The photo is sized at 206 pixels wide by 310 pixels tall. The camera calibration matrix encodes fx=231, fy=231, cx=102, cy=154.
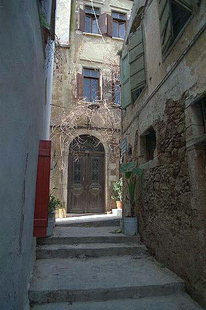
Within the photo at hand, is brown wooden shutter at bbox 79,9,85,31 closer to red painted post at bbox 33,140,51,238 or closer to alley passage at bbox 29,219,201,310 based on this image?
red painted post at bbox 33,140,51,238

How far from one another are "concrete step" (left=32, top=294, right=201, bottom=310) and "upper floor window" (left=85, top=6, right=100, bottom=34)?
36.2 ft

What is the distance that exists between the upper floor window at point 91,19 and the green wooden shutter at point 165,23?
737cm

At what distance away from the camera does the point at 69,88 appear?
10094mm

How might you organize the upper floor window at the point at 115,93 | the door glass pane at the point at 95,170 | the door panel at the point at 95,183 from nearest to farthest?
1. the door panel at the point at 95,183
2. the door glass pane at the point at 95,170
3. the upper floor window at the point at 115,93

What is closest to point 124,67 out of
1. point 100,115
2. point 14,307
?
point 100,115

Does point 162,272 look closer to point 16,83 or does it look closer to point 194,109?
point 194,109

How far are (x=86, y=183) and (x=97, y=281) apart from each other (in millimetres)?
6281

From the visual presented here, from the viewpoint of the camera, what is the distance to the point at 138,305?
9.65 feet

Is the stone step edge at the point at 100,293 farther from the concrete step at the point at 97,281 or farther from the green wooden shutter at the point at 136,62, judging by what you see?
the green wooden shutter at the point at 136,62

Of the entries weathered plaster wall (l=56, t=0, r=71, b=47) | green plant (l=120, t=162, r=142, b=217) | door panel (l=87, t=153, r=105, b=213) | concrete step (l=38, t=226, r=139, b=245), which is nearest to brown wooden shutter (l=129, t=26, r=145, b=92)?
green plant (l=120, t=162, r=142, b=217)

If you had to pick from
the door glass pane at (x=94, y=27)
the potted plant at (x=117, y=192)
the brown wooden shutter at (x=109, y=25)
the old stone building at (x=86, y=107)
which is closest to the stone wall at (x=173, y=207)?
the potted plant at (x=117, y=192)

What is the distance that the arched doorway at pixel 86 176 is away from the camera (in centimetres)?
937

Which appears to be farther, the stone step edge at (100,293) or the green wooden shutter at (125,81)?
the green wooden shutter at (125,81)

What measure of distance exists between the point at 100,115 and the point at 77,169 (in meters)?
2.55
